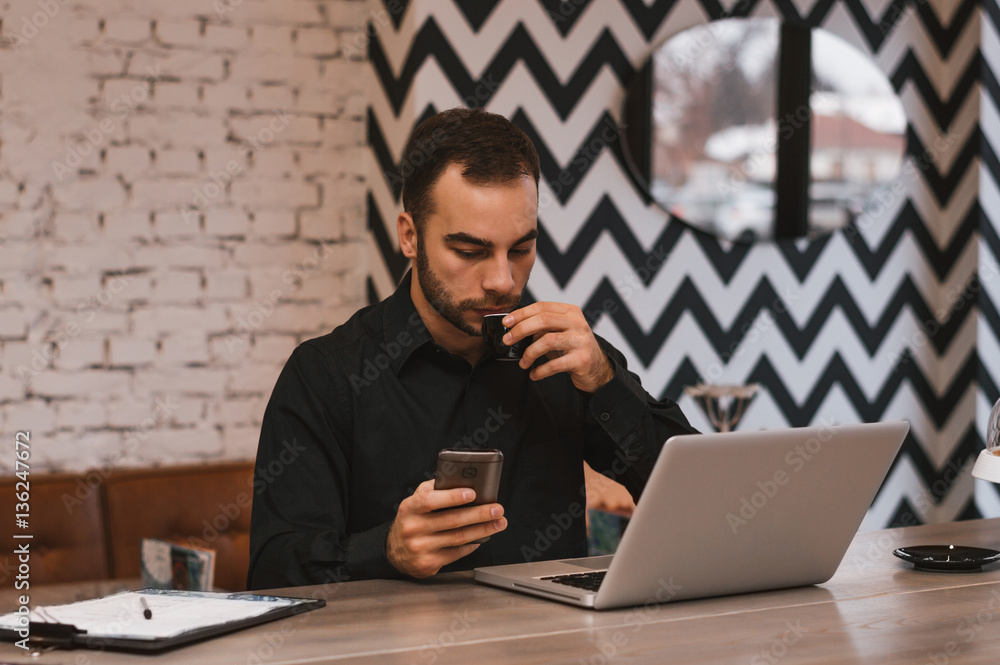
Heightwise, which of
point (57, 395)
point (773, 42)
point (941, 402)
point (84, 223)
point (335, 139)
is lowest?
point (941, 402)

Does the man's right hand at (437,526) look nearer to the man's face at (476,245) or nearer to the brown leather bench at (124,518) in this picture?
the man's face at (476,245)

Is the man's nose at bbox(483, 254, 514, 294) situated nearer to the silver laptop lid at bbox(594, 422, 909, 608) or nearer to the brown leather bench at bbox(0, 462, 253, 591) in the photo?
the silver laptop lid at bbox(594, 422, 909, 608)

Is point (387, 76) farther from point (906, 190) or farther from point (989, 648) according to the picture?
point (989, 648)

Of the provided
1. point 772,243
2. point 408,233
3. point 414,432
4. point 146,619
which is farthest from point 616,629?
point 772,243

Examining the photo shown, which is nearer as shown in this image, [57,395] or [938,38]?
[57,395]

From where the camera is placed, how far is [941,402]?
11.4 feet

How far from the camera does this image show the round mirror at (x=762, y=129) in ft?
9.93

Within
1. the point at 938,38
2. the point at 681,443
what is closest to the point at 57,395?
the point at 681,443

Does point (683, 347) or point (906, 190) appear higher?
point (906, 190)

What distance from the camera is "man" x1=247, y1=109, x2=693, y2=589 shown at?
1.64m

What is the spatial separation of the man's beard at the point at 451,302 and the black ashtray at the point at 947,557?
76cm

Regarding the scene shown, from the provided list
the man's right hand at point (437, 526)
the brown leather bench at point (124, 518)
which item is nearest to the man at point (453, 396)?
the man's right hand at point (437, 526)

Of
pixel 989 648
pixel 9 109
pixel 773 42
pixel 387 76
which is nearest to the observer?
pixel 989 648

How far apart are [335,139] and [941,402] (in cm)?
221
